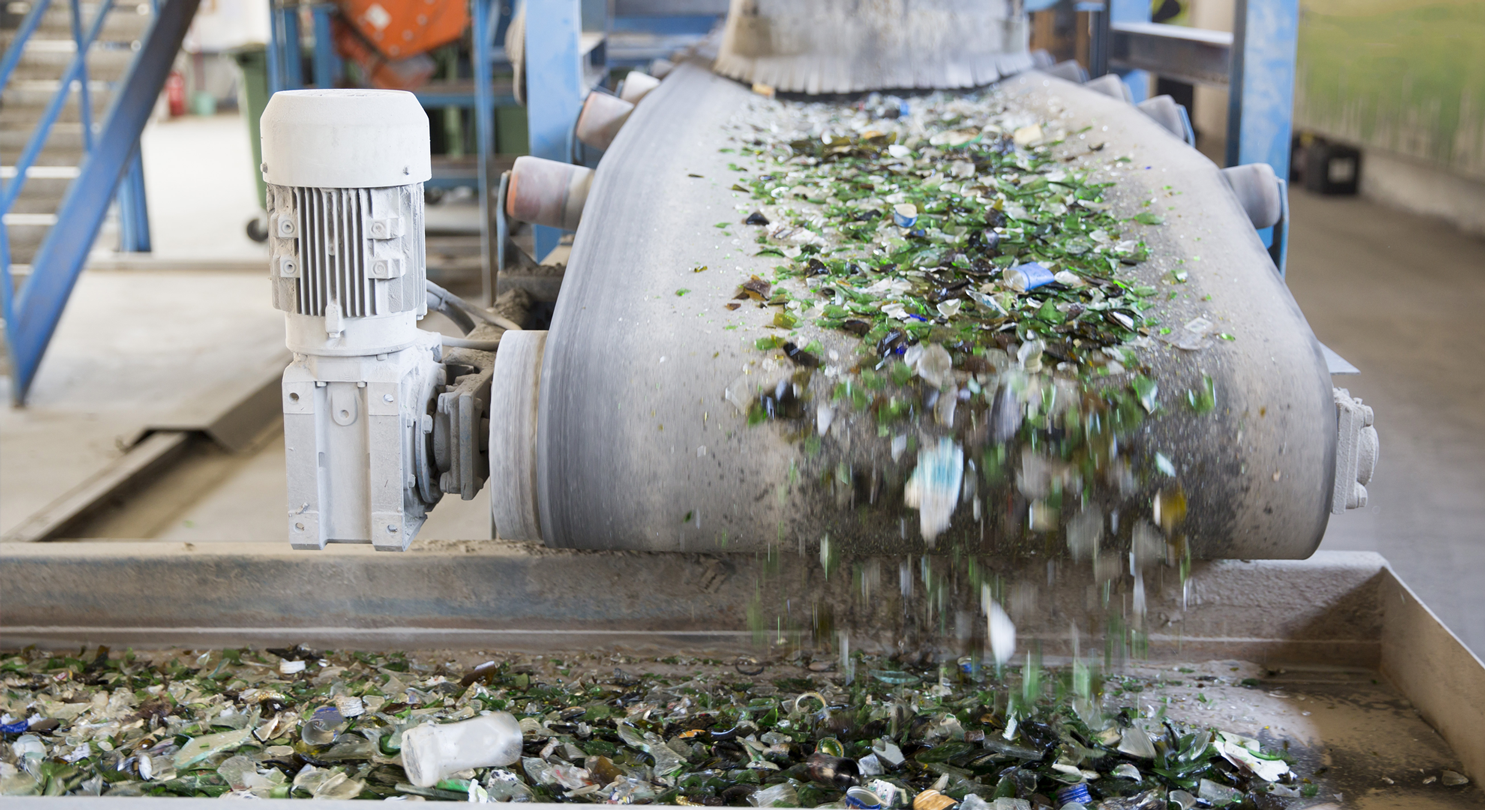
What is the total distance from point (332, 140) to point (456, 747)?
103 centimetres

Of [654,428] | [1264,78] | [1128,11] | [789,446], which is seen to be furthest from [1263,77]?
[654,428]

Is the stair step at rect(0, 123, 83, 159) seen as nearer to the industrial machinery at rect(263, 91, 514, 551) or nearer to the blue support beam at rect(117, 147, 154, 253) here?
the blue support beam at rect(117, 147, 154, 253)

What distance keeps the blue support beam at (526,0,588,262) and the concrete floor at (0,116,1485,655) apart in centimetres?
127

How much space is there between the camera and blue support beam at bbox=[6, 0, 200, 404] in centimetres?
516

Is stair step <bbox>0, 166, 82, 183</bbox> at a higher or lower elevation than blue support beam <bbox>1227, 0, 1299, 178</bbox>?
lower

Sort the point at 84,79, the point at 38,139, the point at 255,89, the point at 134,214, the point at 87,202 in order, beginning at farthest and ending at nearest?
the point at 255,89 < the point at 134,214 < the point at 84,79 < the point at 87,202 < the point at 38,139

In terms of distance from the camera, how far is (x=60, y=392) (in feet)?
17.5

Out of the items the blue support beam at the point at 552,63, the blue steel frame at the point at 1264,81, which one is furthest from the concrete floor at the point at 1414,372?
the blue support beam at the point at 552,63

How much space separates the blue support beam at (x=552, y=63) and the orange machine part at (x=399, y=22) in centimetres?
432

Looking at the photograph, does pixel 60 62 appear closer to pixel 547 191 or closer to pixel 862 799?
pixel 547 191

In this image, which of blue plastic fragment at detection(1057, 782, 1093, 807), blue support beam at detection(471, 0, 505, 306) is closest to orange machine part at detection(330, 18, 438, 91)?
blue support beam at detection(471, 0, 505, 306)

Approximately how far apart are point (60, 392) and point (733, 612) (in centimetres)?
409

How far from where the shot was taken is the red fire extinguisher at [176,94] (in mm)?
16781

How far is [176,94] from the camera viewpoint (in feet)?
55.5
